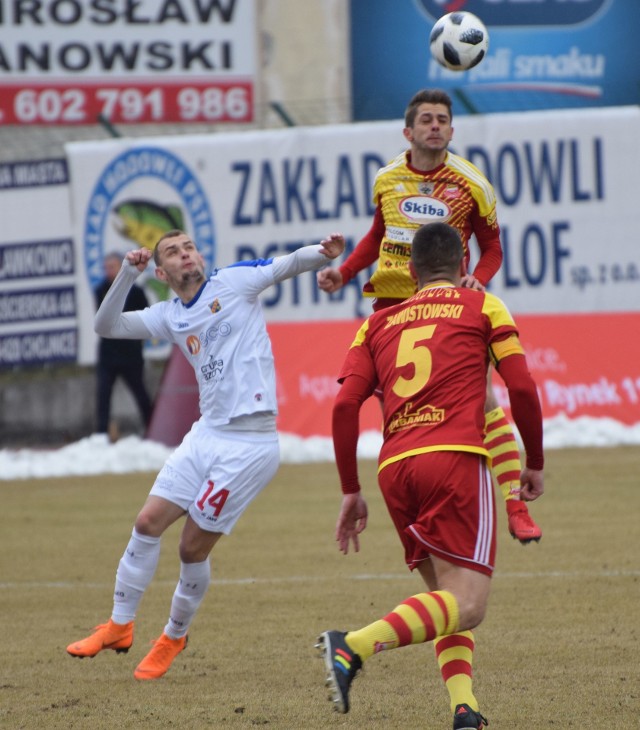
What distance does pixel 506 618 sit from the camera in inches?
312

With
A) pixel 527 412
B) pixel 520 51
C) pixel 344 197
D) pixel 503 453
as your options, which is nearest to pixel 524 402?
pixel 527 412

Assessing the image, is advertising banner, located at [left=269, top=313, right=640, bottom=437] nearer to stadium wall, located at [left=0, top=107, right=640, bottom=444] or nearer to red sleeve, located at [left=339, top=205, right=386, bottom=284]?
stadium wall, located at [left=0, top=107, right=640, bottom=444]

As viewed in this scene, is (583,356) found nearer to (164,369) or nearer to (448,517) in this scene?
(164,369)

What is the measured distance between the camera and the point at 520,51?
2288cm

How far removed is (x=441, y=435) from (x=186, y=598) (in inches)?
87.9

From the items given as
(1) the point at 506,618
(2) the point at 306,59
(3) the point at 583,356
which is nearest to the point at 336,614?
(1) the point at 506,618

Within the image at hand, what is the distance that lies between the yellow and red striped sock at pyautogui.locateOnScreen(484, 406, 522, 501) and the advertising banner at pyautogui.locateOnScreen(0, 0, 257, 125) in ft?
49.1

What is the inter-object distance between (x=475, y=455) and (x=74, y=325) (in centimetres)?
1219

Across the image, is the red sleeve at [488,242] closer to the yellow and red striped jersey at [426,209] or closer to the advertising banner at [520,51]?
the yellow and red striped jersey at [426,209]

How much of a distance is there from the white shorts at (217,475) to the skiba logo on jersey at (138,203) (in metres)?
9.90

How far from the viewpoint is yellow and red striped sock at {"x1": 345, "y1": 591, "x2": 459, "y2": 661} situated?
5.04m

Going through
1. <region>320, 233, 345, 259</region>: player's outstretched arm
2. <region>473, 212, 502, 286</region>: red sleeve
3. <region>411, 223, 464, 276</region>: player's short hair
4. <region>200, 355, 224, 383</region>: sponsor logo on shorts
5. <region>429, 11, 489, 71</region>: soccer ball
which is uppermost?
<region>429, 11, 489, 71</region>: soccer ball

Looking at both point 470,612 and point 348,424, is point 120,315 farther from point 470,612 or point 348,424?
point 470,612

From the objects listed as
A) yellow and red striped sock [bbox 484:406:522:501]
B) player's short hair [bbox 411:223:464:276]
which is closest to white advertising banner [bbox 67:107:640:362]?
yellow and red striped sock [bbox 484:406:522:501]
